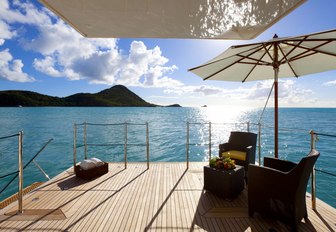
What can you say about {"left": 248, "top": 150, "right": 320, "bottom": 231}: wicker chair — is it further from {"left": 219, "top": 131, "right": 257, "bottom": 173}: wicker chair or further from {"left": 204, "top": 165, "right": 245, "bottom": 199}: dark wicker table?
{"left": 219, "top": 131, "right": 257, "bottom": 173}: wicker chair

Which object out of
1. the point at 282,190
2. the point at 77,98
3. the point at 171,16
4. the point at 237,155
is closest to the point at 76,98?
the point at 77,98

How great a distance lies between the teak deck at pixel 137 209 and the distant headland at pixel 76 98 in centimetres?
8211

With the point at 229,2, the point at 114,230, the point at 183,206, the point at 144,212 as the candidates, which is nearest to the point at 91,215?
the point at 114,230

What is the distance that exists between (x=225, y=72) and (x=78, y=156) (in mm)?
11565

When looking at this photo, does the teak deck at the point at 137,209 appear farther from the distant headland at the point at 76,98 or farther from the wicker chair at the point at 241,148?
the distant headland at the point at 76,98

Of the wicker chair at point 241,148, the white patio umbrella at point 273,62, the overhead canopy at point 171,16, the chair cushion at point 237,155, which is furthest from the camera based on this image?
the chair cushion at point 237,155

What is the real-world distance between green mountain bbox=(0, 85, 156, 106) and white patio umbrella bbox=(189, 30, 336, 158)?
82.4 metres

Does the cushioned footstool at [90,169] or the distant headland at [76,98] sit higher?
the distant headland at [76,98]

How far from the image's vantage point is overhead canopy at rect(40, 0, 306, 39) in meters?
1.55

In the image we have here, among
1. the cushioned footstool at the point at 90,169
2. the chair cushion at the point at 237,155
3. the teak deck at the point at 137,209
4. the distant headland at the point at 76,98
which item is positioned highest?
the distant headland at the point at 76,98

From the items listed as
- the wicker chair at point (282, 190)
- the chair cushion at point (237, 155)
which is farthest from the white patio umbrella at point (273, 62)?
the wicker chair at point (282, 190)

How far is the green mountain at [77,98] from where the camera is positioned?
7469cm

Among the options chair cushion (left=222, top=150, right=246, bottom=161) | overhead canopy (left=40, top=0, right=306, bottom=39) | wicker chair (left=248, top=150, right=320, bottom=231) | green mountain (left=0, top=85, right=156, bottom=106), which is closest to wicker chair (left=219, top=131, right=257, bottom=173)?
chair cushion (left=222, top=150, right=246, bottom=161)

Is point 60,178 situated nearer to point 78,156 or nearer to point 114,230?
point 114,230
